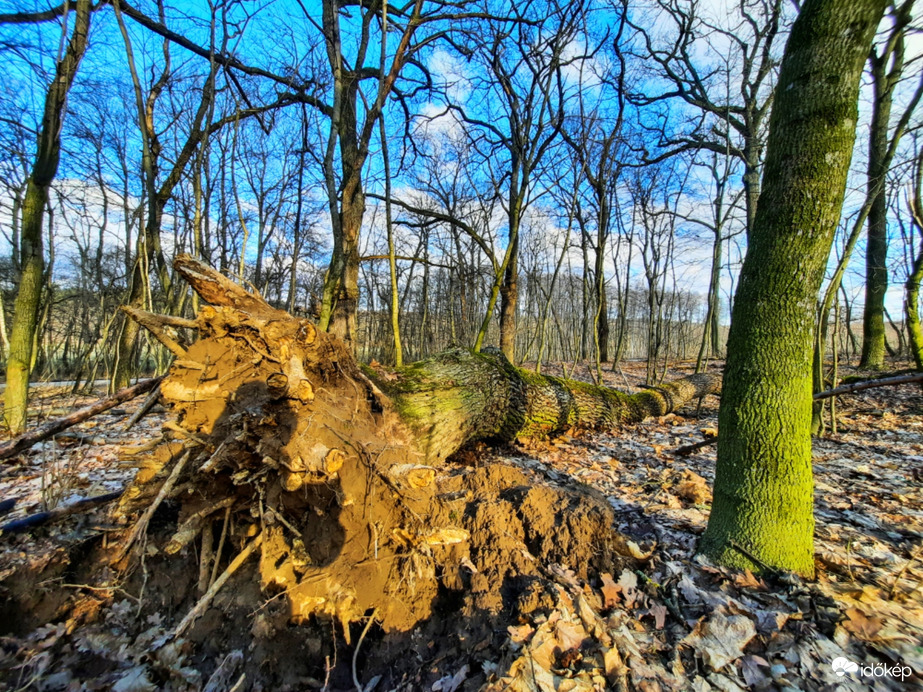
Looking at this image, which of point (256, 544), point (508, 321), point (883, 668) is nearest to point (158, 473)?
point (256, 544)

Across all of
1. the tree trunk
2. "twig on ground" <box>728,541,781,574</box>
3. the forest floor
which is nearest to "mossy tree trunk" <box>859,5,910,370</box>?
the tree trunk

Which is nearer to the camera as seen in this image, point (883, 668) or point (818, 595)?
point (883, 668)

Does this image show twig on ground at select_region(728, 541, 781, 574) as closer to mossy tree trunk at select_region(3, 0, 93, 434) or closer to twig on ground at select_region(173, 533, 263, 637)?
twig on ground at select_region(173, 533, 263, 637)

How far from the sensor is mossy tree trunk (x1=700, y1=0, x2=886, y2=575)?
195 centimetres

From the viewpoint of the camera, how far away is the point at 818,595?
191cm

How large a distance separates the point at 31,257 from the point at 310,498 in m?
5.77

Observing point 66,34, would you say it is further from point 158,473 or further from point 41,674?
point 41,674

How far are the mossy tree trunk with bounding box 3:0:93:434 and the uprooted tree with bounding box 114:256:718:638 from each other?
13.6 ft

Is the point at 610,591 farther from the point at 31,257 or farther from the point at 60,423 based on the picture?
the point at 31,257

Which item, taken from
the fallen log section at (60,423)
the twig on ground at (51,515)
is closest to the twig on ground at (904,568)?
the fallen log section at (60,423)

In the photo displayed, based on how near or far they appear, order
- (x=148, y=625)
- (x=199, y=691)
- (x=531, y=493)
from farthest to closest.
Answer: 1. (x=531, y=493)
2. (x=148, y=625)
3. (x=199, y=691)

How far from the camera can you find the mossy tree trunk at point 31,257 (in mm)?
4684

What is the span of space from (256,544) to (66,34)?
6.41 meters

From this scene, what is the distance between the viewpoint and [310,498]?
7.69ft
